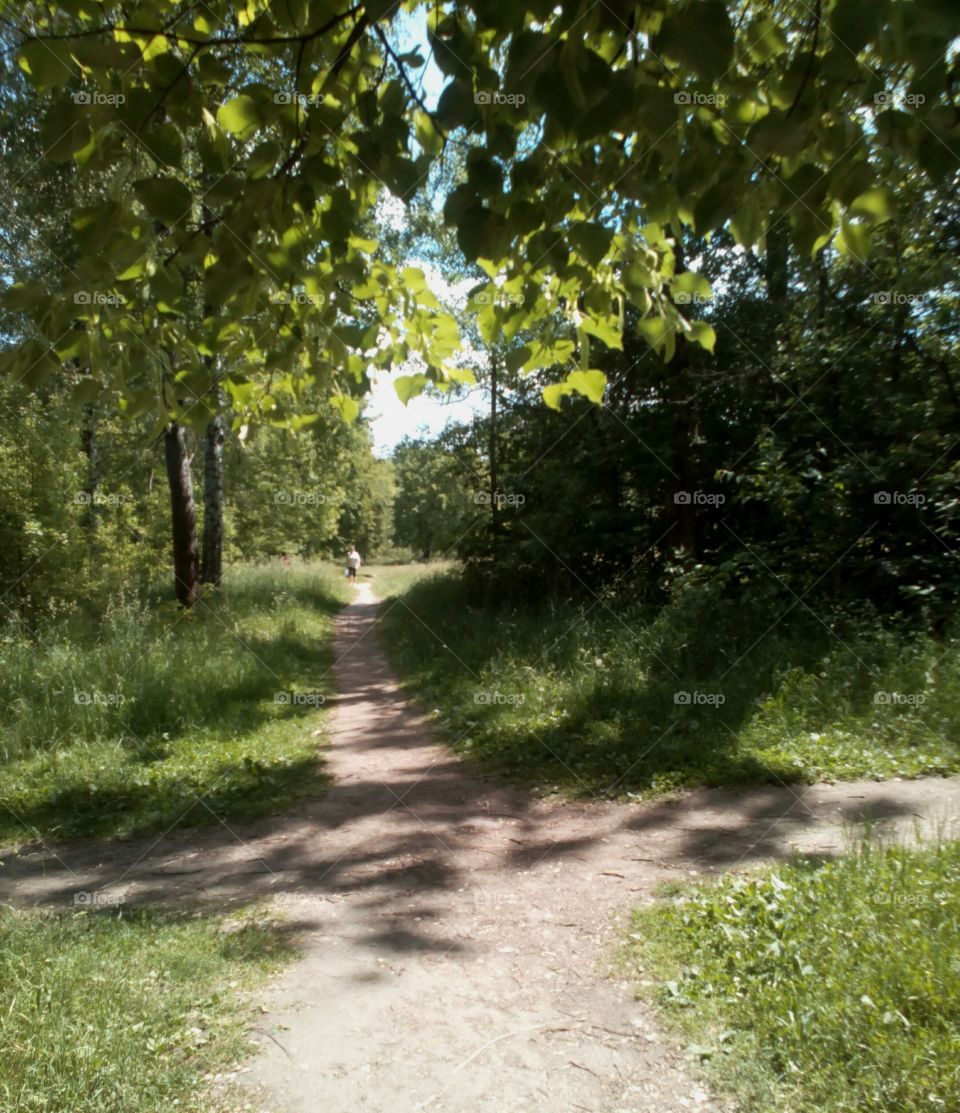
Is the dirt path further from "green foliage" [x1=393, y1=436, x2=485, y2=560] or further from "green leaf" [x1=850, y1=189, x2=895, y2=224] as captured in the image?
"green foliage" [x1=393, y1=436, x2=485, y2=560]

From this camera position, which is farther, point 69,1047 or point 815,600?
point 815,600

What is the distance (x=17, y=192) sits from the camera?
913 cm

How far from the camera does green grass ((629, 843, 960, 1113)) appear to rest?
245 cm

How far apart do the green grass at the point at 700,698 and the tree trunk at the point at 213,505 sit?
21.7 ft

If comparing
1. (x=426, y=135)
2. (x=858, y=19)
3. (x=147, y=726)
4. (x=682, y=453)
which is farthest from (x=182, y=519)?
(x=858, y=19)

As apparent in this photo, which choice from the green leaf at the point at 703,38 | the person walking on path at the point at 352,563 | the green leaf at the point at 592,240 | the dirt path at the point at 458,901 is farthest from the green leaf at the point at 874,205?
the person walking on path at the point at 352,563

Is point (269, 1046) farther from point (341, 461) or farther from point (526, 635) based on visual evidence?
point (341, 461)

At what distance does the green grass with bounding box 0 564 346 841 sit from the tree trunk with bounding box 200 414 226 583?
11.4 ft

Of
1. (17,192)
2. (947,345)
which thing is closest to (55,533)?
(17,192)

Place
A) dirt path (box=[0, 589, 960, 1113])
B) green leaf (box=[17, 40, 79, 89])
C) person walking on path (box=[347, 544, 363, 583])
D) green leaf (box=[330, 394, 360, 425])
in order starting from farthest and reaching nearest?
person walking on path (box=[347, 544, 363, 583]) → green leaf (box=[330, 394, 360, 425]) → dirt path (box=[0, 589, 960, 1113]) → green leaf (box=[17, 40, 79, 89])

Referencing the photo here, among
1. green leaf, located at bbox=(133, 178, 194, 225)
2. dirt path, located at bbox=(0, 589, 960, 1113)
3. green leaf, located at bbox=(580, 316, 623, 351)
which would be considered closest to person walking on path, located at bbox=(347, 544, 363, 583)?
dirt path, located at bbox=(0, 589, 960, 1113)

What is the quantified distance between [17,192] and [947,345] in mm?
10866

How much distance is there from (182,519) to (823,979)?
40.3ft

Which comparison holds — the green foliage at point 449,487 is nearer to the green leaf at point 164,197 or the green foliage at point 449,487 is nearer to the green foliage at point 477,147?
the green foliage at point 477,147
